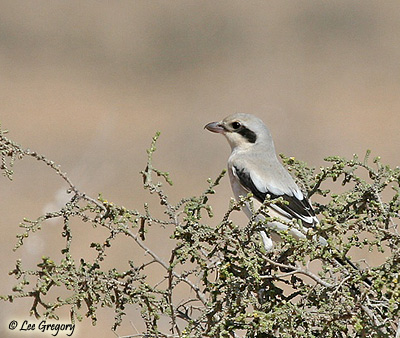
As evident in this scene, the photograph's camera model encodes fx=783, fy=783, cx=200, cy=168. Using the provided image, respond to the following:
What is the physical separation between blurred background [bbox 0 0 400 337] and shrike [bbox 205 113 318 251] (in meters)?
4.68

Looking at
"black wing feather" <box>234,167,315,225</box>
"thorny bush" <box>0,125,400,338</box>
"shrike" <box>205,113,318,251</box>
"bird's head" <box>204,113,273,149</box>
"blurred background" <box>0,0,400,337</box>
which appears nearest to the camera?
"thorny bush" <box>0,125,400,338</box>

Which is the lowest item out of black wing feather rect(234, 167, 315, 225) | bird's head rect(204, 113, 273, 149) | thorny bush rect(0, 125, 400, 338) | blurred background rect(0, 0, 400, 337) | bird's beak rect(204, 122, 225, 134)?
thorny bush rect(0, 125, 400, 338)

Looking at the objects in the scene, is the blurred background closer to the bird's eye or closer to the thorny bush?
the bird's eye

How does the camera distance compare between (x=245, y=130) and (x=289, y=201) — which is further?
(x=245, y=130)

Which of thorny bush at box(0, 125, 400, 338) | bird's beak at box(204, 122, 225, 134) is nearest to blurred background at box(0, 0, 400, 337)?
bird's beak at box(204, 122, 225, 134)

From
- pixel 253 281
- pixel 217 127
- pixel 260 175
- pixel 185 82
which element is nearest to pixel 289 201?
pixel 260 175

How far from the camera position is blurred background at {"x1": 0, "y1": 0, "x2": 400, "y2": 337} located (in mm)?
11930

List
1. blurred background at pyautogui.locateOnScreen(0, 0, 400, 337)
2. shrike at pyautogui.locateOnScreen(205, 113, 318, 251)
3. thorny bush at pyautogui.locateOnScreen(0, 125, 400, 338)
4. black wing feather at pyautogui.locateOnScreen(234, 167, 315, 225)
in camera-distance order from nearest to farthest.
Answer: thorny bush at pyautogui.locateOnScreen(0, 125, 400, 338)
black wing feather at pyautogui.locateOnScreen(234, 167, 315, 225)
shrike at pyautogui.locateOnScreen(205, 113, 318, 251)
blurred background at pyautogui.locateOnScreen(0, 0, 400, 337)

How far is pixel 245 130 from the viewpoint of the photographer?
462 cm

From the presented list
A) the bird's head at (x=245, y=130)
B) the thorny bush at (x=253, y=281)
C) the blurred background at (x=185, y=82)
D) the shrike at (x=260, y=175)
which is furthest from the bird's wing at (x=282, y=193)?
the blurred background at (x=185, y=82)

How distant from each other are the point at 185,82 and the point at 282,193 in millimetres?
12841

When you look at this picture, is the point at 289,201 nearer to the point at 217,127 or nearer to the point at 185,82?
the point at 217,127

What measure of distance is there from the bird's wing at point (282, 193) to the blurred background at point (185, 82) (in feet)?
16.5

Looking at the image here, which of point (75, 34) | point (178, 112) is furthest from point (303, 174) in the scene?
point (75, 34)
